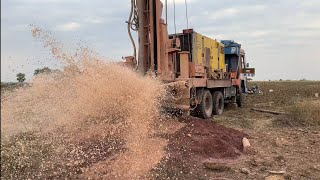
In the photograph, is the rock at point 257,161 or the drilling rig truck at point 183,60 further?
the drilling rig truck at point 183,60

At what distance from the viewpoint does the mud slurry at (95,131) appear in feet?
18.5

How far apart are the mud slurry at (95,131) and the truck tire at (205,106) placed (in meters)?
3.00

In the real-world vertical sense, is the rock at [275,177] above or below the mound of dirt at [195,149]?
below

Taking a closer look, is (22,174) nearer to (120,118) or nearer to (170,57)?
(120,118)

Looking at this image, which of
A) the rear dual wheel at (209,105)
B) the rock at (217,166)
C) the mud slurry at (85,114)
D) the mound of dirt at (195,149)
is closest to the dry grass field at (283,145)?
the rock at (217,166)

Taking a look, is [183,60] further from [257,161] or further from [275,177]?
[275,177]

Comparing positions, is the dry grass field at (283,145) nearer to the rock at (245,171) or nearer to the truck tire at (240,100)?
the rock at (245,171)

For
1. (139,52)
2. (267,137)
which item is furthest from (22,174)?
(267,137)

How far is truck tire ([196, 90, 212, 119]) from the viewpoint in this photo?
1181cm

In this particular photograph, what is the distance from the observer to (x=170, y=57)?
1028 cm

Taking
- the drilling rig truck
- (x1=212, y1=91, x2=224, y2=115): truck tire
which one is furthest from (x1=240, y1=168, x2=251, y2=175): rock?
(x1=212, y1=91, x2=224, y2=115): truck tire

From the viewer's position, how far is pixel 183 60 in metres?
10.5

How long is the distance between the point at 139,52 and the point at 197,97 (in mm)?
2656

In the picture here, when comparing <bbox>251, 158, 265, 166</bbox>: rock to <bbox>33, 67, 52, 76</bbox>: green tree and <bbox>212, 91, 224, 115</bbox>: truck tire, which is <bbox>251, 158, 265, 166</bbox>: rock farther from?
<bbox>212, 91, 224, 115</bbox>: truck tire
